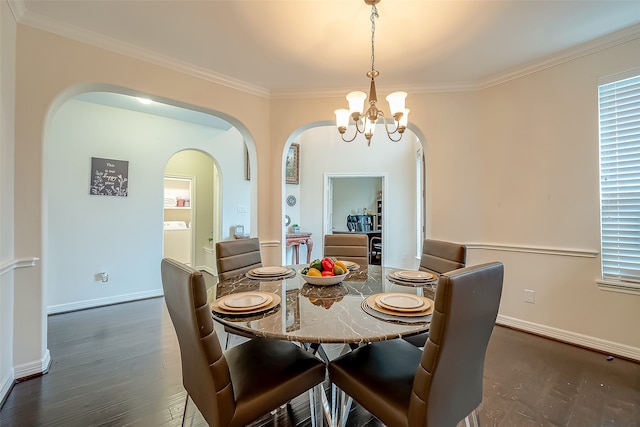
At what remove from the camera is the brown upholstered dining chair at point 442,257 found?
73.5 inches

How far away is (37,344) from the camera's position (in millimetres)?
1962

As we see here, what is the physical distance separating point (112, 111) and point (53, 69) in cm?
162

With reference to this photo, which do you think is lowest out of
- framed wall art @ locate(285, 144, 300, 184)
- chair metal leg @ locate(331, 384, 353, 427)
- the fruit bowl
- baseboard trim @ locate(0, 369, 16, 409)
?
baseboard trim @ locate(0, 369, 16, 409)

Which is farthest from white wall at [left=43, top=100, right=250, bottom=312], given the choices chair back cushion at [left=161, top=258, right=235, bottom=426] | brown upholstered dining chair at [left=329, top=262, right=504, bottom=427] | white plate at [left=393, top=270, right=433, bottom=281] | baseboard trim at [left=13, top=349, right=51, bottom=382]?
brown upholstered dining chair at [left=329, top=262, right=504, bottom=427]

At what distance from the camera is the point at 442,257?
2008mm

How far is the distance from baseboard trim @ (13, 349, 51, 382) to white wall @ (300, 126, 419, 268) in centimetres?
406

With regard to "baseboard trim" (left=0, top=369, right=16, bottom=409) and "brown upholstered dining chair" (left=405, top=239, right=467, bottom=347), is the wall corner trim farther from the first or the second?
"brown upholstered dining chair" (left=405, top=239, right=467, bottom=347)

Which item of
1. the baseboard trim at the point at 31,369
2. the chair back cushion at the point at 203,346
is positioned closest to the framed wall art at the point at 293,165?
the baseboard trim at the point at 31,369

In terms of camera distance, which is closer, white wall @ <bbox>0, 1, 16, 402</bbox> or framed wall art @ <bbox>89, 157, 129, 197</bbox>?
white wall @ <bbox>0, 1, 16, 402</bbox>

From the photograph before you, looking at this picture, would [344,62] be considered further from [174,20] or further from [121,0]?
[121,0]

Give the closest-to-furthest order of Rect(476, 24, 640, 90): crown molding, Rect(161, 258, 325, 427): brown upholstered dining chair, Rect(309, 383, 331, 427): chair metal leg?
Rect(161, 258, 325, 427): brown upholstered dining chair < Rect(309, 383, 331, 427): chair metal leg < Rect(476, 24, 640, 90): crown molding

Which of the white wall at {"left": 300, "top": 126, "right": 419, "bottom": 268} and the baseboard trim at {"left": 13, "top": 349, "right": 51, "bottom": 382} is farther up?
the white wall at {"left": 300, "top": 126, "right": 419, "bottom": 268}

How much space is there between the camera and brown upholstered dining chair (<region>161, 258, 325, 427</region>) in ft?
3.21

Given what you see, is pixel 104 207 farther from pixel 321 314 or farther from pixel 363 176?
pixel 363 176
